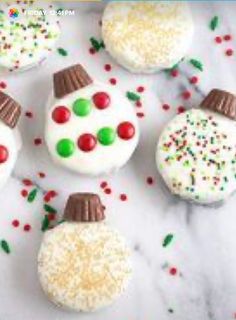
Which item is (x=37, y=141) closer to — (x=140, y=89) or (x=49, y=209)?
(x=49, y=209)

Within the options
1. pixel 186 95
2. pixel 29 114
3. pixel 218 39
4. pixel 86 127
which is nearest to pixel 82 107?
pixel 86 127

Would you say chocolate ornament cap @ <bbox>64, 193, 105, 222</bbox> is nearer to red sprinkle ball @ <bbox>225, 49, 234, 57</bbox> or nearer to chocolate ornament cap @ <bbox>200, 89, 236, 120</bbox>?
chocolate ornament cap @ <bbox>200, 89, 236, 120</bbox>

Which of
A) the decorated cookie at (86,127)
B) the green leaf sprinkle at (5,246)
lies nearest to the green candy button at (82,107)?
the decorated cookie at (86,127)

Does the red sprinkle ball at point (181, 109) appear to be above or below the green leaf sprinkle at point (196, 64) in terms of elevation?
below

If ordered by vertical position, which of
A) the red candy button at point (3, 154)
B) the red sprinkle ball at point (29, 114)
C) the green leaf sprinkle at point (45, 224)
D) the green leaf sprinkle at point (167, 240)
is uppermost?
the red sprinkle ball at point (29, 114)

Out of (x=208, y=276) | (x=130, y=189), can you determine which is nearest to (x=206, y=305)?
(x=208, y=276)

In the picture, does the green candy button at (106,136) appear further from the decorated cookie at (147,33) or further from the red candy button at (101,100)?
the decorated cookie at (147,33)
